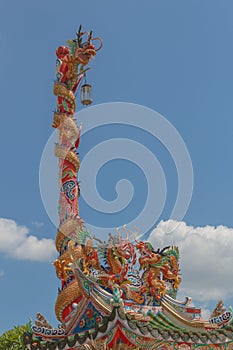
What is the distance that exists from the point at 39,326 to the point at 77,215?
4.48 metres

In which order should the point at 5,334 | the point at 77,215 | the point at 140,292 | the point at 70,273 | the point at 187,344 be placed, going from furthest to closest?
1. the point at 5,334
2. the point at 77,215
3. the point at 70,273
4. the point at 140,292
5. the point at 187,344

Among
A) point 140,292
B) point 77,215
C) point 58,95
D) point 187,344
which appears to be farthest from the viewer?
point 58,95

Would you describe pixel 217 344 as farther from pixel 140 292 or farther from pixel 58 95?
pixel 58 95

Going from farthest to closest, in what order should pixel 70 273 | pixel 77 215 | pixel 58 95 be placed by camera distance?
pixel 58 95, pixel 77 215, pixel 70 273

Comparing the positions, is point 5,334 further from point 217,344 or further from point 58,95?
point 217,344

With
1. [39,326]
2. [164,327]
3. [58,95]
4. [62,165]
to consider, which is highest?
[58,95]

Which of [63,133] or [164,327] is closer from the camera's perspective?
[164,327]

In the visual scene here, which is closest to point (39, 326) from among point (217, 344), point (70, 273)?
point (70, 273)

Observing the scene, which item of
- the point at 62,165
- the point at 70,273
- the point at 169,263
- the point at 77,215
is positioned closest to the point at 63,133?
the point at 62,165

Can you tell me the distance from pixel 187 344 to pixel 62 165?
28.5 ft

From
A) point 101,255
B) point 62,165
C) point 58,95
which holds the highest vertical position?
point 58,95

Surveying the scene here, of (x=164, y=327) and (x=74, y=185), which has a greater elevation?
(x=74, y=185)

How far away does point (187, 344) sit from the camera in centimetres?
1498

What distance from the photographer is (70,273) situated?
61.8 feet
